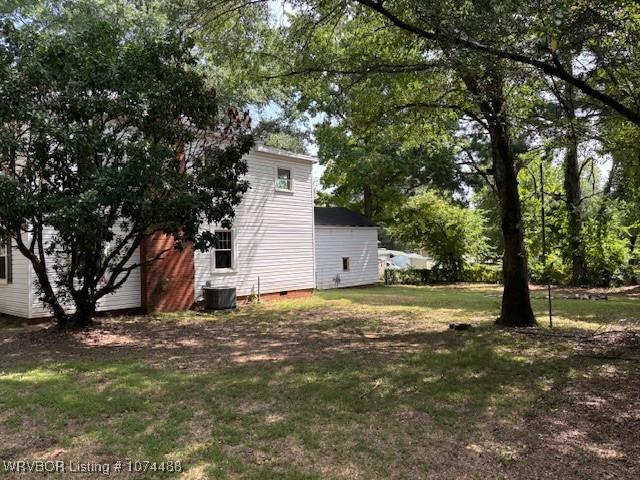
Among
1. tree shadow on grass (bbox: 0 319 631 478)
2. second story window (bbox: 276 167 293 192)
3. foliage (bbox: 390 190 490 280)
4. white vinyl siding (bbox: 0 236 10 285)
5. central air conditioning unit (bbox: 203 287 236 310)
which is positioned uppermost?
second story window (bbox: 276 167 293 192)

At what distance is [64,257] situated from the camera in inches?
418

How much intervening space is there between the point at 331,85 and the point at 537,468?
848 cm

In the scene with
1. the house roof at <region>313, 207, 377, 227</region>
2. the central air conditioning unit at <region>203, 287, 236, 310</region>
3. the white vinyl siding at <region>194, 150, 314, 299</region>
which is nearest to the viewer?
the central air conditioning unit at <region>203, 287, 236, 310</region>

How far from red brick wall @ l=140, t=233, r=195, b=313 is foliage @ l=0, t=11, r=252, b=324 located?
10.1ft

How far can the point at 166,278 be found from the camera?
13.2 meters

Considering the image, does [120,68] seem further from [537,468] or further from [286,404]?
[537,468]

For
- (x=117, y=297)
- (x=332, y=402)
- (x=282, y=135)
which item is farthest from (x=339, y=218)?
(x=332, y=402)

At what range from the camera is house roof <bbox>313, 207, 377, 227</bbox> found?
2223 centimetres

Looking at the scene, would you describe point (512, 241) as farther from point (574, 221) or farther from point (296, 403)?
point (574, 221)

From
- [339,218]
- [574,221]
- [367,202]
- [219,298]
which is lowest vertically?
[219,298]

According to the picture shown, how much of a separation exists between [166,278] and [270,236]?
411 centimetres

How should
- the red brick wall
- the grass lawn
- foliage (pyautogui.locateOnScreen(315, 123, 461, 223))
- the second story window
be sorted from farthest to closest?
1. foliage (pyautogui.locateOnScreen(315, 123, 461, 223))
2. the second story window
3. the red brick wall
4. the grass lawn

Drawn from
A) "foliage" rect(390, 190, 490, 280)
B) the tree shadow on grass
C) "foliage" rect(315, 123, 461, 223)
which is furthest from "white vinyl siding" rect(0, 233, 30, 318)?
"foliage" rect(390, 190, 490, 280)

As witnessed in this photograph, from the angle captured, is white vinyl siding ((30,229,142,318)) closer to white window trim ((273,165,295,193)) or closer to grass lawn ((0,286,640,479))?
grass lawn ((0,286,640,479))
